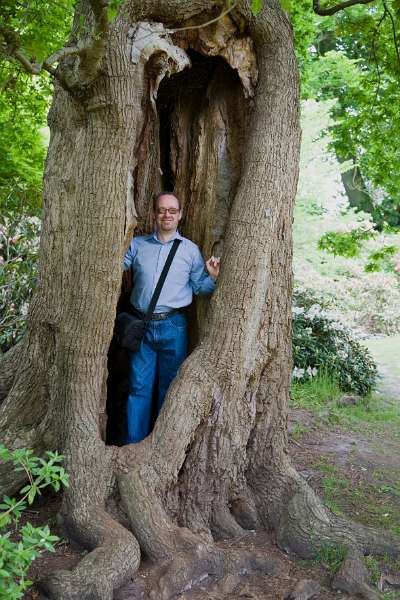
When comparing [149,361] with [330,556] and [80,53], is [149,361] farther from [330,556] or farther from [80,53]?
[80,53]

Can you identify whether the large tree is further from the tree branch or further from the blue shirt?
the blue shirt

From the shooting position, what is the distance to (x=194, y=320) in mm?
5574

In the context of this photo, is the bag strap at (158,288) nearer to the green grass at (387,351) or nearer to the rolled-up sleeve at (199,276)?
the rolled-up sleeve at (199,276)

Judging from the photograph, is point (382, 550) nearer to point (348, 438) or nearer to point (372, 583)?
point (372, 583)

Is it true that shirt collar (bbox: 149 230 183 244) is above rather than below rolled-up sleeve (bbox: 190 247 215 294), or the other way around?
above

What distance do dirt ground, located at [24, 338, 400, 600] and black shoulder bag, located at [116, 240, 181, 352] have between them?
1.31 meters

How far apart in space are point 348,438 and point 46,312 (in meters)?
4.54

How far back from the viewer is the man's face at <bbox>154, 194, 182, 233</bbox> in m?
5.27

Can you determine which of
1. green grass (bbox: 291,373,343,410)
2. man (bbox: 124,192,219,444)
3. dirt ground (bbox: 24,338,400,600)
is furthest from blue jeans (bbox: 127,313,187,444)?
green grass (bbox: 291,373,343,410)

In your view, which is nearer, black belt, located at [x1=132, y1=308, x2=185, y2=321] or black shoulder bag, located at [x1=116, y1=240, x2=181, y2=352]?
black shoulder bag, located at [x1=116, y1=240, x2=181, y2=352]

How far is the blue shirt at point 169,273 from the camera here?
17.3 feet

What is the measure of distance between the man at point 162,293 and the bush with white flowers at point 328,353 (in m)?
4.51

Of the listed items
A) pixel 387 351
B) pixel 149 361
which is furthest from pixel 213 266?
pixel 387 351

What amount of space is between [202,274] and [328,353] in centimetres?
515
